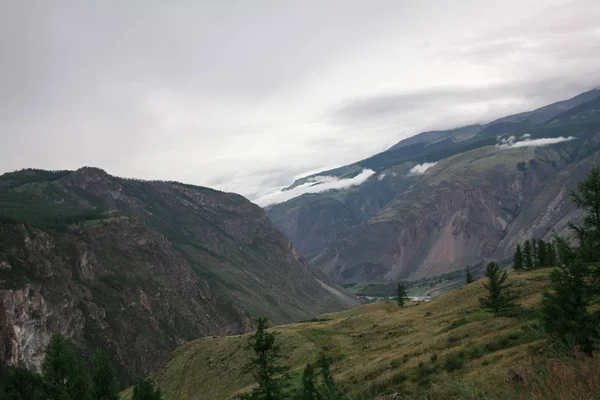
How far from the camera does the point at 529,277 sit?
7625 centimetres

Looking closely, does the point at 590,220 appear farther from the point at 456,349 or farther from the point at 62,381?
the point at 62,381

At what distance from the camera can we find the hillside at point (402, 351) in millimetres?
38875

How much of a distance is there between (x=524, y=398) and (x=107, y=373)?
64292mm

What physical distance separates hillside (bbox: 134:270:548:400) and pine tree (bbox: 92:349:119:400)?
17.0 meters

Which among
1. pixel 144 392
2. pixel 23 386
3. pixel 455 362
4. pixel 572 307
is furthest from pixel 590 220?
pixel 23 386

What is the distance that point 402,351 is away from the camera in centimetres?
5625

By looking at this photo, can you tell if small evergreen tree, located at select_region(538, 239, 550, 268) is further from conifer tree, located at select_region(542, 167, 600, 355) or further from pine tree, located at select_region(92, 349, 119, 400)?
pine tree, located at select_region(92, 349, 119, 400)

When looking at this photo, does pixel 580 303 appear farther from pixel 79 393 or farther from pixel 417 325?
pixel 79 393

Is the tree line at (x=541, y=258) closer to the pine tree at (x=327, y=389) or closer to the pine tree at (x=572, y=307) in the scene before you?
the pine tree at (x=572, y=307)

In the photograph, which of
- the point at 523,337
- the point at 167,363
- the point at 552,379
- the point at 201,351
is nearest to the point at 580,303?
the point at 523,337

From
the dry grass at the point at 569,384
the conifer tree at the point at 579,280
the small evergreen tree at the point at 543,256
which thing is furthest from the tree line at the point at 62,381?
the small evergreen tree at the point at 543,256

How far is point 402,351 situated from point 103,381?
3989 centimetres

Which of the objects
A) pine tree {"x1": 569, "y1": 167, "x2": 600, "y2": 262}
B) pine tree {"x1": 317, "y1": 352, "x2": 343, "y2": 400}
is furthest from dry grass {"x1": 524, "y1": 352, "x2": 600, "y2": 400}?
pine tree {"x1": 569, "y1": 167, "x2": 600, "y2": 262}

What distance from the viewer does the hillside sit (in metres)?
38.9
